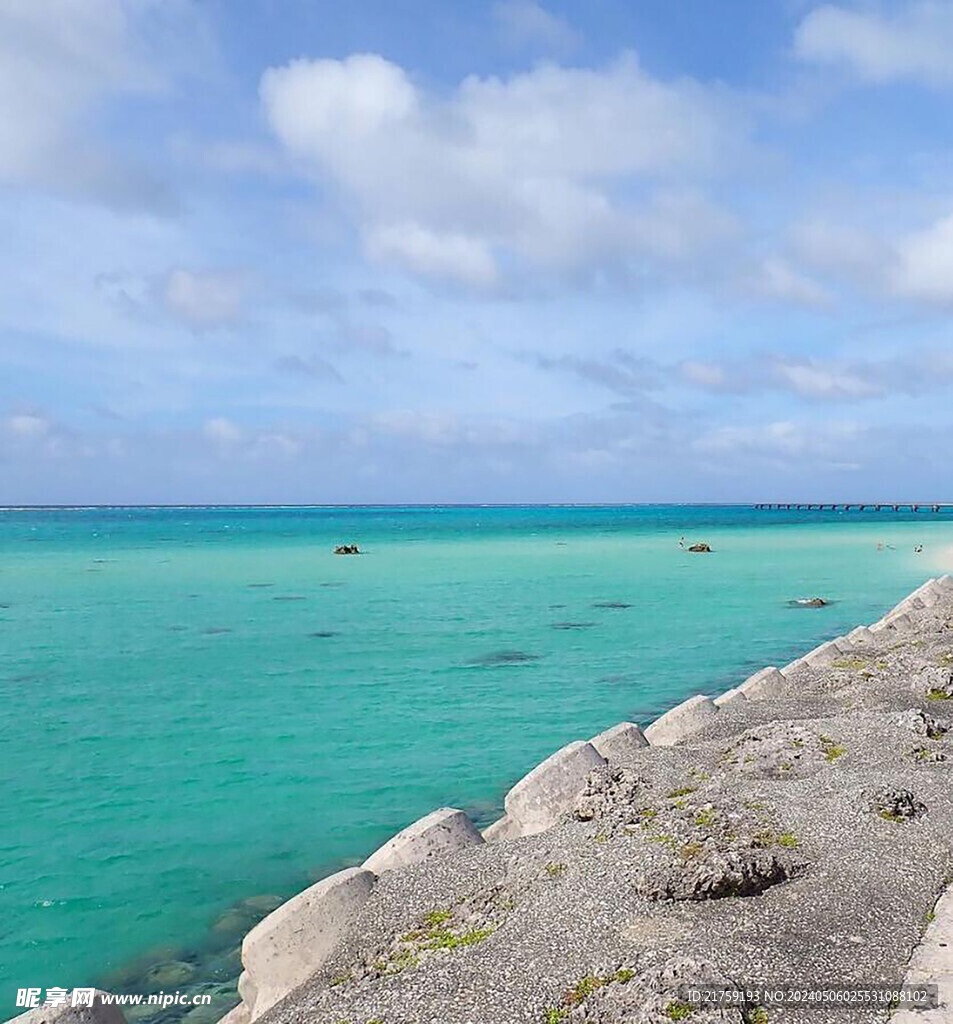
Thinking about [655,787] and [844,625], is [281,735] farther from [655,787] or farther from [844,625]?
[844,625]

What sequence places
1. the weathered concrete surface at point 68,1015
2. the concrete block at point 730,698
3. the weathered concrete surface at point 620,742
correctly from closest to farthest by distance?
1. the weathered concrete surface at point 68,1015
2. the weathered concrete surface at point 620,742
3. the concrete block at point 730,698

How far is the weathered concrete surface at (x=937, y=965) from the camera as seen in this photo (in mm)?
5414

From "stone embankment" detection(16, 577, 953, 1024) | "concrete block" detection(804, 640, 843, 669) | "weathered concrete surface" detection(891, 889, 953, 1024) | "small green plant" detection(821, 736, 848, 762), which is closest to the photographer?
"weathered concrete surface" detection(891, 889, 953, 1024)

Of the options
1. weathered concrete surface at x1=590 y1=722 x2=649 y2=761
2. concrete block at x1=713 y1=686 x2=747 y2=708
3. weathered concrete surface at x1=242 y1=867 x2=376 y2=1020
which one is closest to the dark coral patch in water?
concrete block at x1=713 y1=686 x2=747 y2=708

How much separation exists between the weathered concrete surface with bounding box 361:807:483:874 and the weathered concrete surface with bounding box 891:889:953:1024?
15.7 ft

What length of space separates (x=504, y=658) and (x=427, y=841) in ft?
53.9

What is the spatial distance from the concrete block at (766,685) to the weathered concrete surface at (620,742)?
427 centimetres

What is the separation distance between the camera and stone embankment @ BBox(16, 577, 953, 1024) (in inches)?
243

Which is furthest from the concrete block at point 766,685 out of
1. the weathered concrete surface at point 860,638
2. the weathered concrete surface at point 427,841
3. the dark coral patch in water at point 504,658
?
the dark coral patch in water at point 504,658

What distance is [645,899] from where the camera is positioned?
7402 millimetres

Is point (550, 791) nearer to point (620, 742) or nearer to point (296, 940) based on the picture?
point (620, 742)

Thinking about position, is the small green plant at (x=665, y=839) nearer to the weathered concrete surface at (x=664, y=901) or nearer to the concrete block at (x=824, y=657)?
the weathered concrete surface at (x=664, y=901)

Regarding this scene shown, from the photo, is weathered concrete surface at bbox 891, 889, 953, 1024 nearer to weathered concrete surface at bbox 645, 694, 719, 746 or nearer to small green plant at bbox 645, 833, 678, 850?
small green plant at bbox 645, 833, 678, 850

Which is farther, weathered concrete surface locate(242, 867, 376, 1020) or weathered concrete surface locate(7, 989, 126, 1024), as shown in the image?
weathered concrete surface locate(242, 867, 376, 1020)
